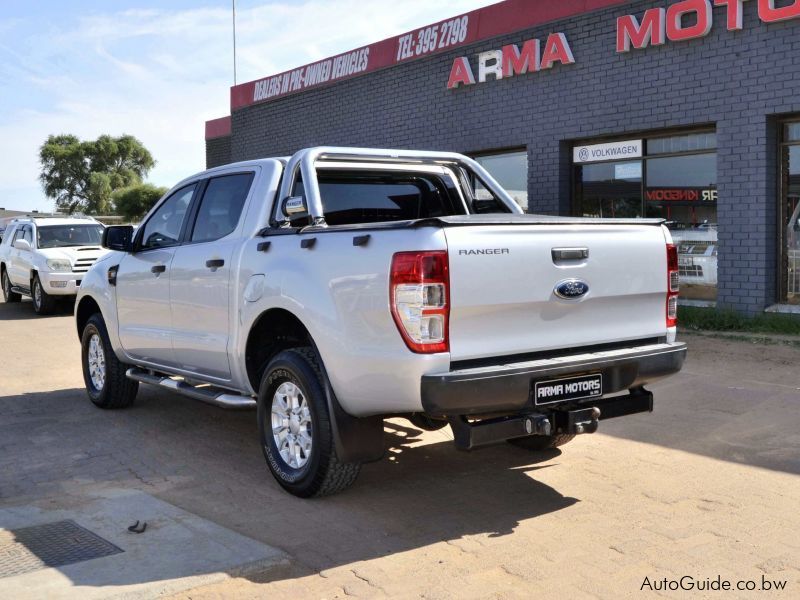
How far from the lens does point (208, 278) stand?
6273mm

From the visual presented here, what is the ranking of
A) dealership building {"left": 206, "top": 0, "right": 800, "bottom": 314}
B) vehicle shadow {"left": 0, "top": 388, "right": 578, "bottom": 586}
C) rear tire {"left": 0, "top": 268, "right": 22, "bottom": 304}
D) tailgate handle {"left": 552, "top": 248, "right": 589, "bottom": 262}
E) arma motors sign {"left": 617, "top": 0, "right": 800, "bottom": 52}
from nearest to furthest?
vehicle shadow {"left": 0, "top": 388, "right": 578, "bottom": 586} → tailgate handle {"left": 552, "top": 248, "right": 589, "bottom": 262} → arma motors sign {"left": 617, "top": 0, "right": 800, "bottom": 52} → dealership building {"left": 206, "top": 0, "right": 800, "bottom": 314} → rear tire {"left": 0, "top": 268, "right": 22, "bottom": 304}

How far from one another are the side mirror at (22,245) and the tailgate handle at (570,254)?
14.9 m

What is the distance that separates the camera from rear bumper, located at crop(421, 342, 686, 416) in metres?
4.58

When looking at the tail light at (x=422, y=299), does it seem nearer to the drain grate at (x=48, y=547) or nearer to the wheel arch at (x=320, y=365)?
the wheel arch at (x=320, y=365)

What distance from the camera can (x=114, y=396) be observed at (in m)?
8.03

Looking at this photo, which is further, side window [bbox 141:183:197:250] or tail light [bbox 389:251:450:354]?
side window [bbox 141:183:197:250]

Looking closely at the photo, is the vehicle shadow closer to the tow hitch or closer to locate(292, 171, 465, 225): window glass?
the tow hitch

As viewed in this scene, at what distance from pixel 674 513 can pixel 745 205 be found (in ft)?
24.4

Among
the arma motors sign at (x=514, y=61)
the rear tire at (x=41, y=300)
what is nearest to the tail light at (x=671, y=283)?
the arma motors sign at (x=514, y=61)

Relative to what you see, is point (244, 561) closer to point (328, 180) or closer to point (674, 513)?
point (674, 513)

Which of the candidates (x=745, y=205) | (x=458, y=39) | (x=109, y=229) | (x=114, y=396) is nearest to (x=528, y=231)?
(x=109, y=229)

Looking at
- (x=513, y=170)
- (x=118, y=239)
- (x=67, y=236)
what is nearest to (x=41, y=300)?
(x=67, y=236)

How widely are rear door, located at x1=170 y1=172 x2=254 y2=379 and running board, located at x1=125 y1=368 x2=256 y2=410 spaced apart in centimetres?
13

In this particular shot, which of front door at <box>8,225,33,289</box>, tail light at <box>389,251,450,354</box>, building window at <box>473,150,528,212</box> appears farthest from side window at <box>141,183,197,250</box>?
front door at <box>8,225,33,289</box>
